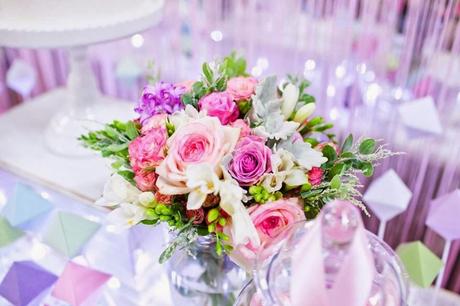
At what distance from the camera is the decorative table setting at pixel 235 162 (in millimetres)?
607

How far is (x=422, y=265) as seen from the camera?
2.92 feet

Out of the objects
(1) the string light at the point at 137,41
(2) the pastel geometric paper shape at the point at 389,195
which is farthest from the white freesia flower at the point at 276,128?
(1) the string light at the point at 137,41

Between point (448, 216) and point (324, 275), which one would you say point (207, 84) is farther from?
point (448, 216)

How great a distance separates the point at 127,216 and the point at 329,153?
1.03 feet

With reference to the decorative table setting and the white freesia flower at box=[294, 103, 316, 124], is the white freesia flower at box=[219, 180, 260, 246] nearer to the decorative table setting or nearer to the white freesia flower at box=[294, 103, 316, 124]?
the decorative table setting

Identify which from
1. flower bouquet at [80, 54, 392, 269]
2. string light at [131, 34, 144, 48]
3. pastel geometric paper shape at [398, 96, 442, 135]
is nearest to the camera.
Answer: flower bouquet at [80, 54, 392, 269]

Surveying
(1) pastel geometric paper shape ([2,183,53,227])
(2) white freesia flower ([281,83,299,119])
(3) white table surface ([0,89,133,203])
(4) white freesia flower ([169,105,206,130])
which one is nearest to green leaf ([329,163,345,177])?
(2) white freesia flower ([281,83,299,119])

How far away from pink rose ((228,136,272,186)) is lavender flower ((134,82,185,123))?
0.16m

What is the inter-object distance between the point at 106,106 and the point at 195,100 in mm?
567

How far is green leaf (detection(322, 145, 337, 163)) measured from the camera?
0.71 m

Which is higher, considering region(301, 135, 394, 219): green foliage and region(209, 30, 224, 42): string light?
region(209, 30, 224, 42): string light

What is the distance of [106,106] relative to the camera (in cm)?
124

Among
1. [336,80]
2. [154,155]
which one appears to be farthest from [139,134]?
[336,80]

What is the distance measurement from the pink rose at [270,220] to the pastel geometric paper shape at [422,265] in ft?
1.21
